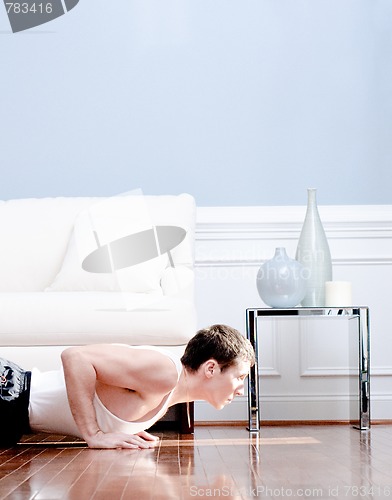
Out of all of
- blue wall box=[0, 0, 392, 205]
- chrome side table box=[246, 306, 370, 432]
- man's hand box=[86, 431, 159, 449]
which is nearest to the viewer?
man's hand box=[86, 431, 159, 449]

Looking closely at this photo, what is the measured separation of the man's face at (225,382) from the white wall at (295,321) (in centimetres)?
128

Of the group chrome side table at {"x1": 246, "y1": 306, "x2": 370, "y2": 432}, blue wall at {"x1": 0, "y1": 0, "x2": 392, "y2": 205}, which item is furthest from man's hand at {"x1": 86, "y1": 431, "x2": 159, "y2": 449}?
blue wall at {"x1": 0, "y1": 0, "x2": 392, "y2": 205}

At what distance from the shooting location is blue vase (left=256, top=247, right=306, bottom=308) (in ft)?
10.5

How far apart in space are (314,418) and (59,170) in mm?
1597

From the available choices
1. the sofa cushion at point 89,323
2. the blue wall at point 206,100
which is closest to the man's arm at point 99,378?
the sofa cushion at point 89,323

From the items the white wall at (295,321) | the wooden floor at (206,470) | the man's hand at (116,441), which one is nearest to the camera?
the wooden floor at (206,470)

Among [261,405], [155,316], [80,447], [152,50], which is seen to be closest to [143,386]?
[80,447]

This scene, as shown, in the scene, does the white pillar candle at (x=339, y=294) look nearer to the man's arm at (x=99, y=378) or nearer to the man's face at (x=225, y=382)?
the man's face at (x=225, y=382)

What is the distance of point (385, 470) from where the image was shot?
71.6 inches

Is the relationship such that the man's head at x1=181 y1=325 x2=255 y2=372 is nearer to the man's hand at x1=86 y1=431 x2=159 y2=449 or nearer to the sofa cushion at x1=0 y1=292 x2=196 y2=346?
the man's hand at x1=86 y1=431 x2=159 y2=449

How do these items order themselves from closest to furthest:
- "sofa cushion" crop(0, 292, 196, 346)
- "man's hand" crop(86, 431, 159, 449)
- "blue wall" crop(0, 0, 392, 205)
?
"man's hand" crop(86, 431, 159, 449), "sofa cushion" crop(0, 292, 196, 346), "blue wall" crop(0, 0, 392, 205)

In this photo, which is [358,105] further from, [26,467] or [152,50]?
[26,467]

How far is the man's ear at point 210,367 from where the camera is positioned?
2283 millimetres

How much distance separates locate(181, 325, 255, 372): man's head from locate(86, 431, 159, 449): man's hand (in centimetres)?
24
